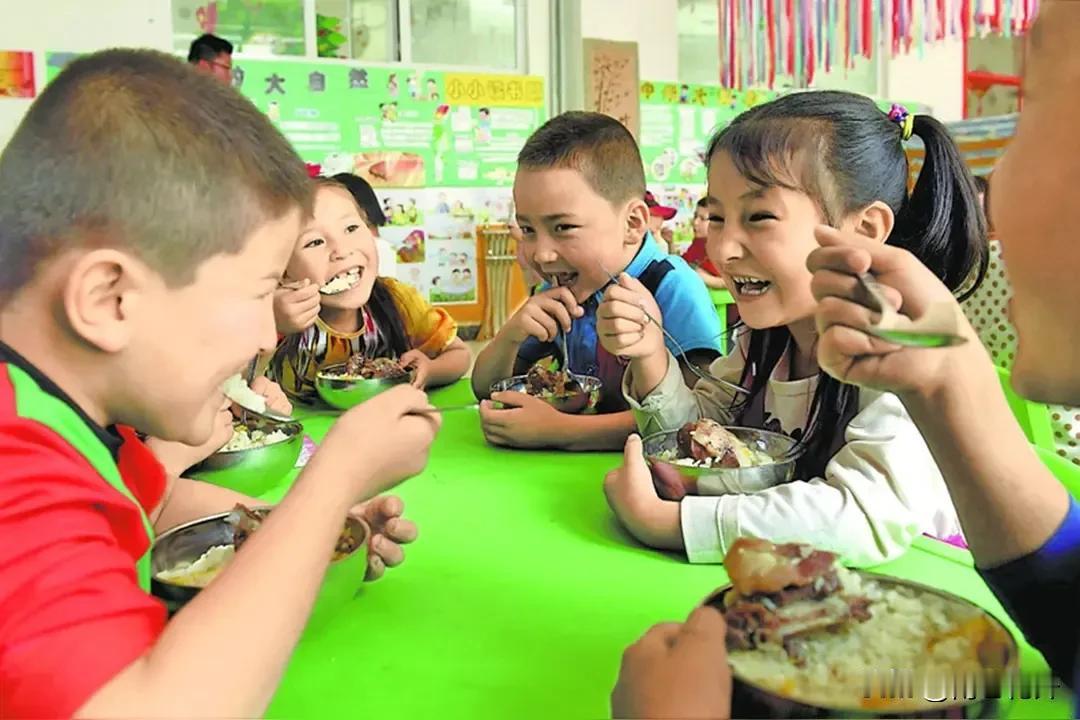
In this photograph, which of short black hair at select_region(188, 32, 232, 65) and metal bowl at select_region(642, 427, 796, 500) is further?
short black hair at select_region(188, 32, 232, 65)

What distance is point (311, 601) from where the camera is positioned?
23.5 inches

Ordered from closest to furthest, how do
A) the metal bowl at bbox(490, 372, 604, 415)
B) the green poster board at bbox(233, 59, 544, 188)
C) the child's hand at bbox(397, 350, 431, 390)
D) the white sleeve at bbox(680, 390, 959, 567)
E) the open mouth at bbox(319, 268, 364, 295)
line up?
the white sleeve at bbox(680, 390, 959, 567) < the metal bowl at bbox(490, 372, 604, 415) < the child's hand at bbox(397, 350, 431, 390) < the open mouth at bbox(319, 268, 364, 295) < the green poster board at bbox(233, 59, 544, 188)

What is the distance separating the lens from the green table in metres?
0.61

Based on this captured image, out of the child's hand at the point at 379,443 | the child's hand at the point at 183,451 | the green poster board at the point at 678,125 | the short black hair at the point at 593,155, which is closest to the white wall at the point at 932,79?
the green poster board at the point at 678,125

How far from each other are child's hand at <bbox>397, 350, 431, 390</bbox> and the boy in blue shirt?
100 mm

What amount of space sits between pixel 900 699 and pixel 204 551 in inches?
22.7

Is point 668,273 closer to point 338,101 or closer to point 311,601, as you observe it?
point 311,601

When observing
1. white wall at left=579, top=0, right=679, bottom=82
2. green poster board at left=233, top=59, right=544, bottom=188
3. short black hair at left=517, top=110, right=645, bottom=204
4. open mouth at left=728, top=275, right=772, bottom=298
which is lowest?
open mouth at left=728, top=275, right=772, bottom=298

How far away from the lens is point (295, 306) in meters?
1.44

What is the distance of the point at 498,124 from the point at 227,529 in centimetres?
384

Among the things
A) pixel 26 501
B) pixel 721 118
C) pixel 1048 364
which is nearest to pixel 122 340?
pixel 26 501

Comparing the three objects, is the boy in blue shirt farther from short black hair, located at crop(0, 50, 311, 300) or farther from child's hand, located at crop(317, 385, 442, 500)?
short black hair, located at crop(0, 50, 311, 300)

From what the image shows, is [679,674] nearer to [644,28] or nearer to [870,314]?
[870,314]

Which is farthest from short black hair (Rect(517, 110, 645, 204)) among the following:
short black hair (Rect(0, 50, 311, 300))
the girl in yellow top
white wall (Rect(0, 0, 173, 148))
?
white wall (Rect(0, 0, 173, 148))
